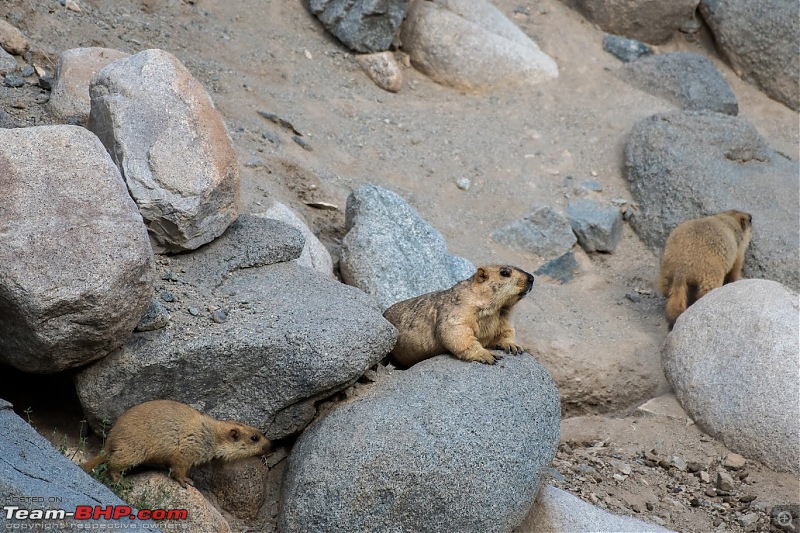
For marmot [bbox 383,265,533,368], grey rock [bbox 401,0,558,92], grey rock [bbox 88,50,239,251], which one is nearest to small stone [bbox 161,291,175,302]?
grey rock [bbox 88,50,239,251]

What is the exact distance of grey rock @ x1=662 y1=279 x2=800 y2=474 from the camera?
301 inches

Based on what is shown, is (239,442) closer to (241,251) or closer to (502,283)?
(241,251)

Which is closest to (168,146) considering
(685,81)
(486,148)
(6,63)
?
(6,63)

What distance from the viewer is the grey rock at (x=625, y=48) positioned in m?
14.1

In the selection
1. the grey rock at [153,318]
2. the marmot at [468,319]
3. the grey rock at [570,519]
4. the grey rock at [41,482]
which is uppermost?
the grey rock at [41,482]

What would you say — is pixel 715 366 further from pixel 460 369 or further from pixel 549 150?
pixel 549 150

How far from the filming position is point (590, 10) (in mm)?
14602

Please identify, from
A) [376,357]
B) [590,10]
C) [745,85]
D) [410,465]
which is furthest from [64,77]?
[745,85]

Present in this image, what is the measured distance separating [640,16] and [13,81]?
32.3 feet

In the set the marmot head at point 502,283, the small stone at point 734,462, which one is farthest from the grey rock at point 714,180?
the marmot head at point 502,283

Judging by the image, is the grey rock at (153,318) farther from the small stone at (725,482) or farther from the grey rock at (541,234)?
the grey rock at (541,234)

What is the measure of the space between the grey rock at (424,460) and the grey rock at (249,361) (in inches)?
12.1

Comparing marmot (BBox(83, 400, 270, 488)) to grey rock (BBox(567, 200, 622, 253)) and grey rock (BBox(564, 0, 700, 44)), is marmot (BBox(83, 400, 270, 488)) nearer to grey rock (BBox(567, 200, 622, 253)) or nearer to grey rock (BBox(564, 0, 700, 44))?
grey rock (BBox(567, 200, 622, 253))

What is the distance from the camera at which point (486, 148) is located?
12.2 meters
